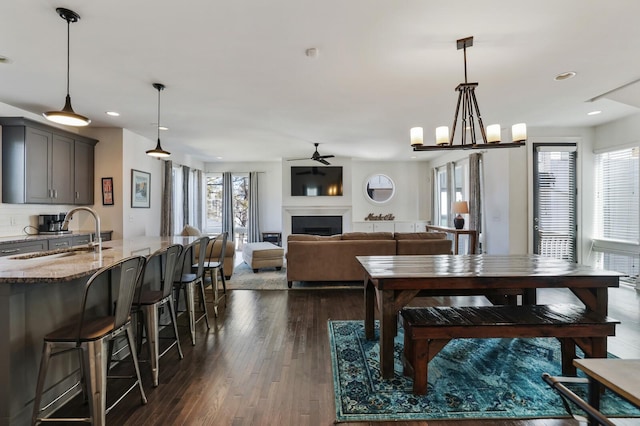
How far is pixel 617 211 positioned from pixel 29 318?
7.21m

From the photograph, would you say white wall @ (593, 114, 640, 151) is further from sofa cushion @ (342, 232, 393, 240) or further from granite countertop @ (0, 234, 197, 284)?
granite countertop @ (0, 234, 197, 284)

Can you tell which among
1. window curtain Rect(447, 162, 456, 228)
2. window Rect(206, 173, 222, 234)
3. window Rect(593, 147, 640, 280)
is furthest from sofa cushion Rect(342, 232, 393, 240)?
window Rect(206, 173, 222, 234)

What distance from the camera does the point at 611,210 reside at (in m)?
5.30

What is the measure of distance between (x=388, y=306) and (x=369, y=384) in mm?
576

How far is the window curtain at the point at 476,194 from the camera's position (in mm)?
6364

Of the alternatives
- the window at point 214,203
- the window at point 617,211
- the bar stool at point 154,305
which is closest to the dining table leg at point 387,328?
the bar stool at point 154,305

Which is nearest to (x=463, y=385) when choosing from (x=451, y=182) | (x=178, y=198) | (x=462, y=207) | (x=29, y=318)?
(x=29, y=318)

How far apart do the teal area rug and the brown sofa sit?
2.07 metres

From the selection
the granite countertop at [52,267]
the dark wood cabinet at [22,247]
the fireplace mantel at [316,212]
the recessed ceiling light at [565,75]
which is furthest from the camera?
the fireplace mantel at [316,212]

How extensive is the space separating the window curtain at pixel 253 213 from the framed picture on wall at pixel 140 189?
10.5ft

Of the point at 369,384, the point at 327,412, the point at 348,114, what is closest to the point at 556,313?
the point at 369,384

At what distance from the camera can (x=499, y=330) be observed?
226 cm

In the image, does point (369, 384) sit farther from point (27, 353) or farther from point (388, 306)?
point (27, 353)

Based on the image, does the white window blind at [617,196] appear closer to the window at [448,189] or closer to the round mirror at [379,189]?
the window at [448,189]
